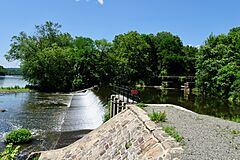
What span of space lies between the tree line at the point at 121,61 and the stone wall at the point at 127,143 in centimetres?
2878

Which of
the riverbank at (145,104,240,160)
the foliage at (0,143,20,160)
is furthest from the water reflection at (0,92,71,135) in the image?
the foliage at (0,143,20,160)

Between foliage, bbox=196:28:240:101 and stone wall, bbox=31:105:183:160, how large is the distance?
28.5 m

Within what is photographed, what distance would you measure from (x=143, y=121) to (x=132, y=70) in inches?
1963

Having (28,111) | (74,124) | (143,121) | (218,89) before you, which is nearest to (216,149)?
(143,121)

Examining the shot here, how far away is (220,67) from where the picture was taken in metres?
39.7

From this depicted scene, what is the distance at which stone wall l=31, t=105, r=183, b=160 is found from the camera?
650 cm

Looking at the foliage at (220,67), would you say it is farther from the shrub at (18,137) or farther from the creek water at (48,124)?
the shrub at (18,137)

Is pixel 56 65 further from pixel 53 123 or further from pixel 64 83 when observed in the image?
pixel 53 123

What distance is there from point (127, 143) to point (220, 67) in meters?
34.9

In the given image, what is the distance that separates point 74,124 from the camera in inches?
701

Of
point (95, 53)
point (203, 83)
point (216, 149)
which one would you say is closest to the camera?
point (216, 149)

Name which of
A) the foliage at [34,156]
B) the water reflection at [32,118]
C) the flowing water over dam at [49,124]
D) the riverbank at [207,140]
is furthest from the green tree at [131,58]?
the riverbank at [207,140]

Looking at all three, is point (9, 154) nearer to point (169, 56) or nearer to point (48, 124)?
point (48, 124)

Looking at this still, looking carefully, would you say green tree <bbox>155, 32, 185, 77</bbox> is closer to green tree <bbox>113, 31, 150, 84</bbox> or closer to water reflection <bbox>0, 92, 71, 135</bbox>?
green tree <bbox>113, 31, 150, 84</bbox>
